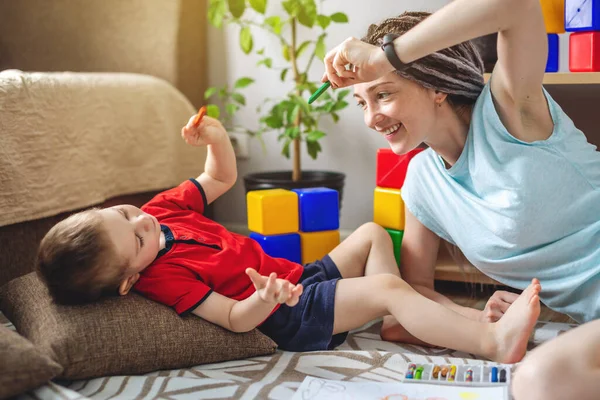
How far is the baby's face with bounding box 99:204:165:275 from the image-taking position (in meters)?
1.09

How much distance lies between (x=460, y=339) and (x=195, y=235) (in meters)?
0.50

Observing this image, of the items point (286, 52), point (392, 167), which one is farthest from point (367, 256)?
point (286, 52)

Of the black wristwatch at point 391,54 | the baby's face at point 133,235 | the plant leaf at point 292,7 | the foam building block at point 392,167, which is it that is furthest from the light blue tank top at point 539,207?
the plant leaf at point 292,7

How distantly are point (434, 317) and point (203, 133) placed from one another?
0.56 metres

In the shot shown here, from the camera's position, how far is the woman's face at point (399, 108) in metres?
1.15

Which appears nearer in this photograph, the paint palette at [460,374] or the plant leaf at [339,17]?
the paint palette at [460,374]

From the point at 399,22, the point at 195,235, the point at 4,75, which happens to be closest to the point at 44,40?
the point at 4,75

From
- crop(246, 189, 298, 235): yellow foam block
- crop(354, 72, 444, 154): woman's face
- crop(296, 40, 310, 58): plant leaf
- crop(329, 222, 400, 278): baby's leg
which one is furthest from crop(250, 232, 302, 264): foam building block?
crop(296, 40, 310, 58): plant leaf

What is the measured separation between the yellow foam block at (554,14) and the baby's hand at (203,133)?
733 mm

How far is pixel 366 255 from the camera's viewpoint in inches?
53.8

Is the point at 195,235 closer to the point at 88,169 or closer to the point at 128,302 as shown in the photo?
the point at 128,302

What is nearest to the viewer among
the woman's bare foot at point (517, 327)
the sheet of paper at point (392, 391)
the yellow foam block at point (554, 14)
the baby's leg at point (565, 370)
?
the baby's leg at point (565, 370)

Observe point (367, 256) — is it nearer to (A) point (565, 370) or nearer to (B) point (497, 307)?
(B) point (497, 307)

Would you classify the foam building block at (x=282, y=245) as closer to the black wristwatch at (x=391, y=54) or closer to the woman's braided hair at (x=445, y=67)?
the woman's braided hair at (x=445, y=67)
